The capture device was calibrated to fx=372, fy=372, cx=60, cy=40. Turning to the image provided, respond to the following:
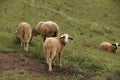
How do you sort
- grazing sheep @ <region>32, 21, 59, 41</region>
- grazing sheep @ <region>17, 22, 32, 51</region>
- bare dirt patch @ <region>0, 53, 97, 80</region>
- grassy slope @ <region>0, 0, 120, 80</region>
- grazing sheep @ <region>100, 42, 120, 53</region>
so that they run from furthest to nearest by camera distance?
grazing sheep @ <region>100, 42, 120, 53</region> < grazing sheep @ <region>32, 21, 59, 41</region> < grassy slope @ <region>0, 0, 120, 80</region> < grazing sheep @ <region>17, 22, 32, 51</region> < bare dirt patch @ <region>0, 53, 97, 80</region>

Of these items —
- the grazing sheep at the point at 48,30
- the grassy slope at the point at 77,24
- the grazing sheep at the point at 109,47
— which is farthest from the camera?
the grazing sheep at the point at 109,47

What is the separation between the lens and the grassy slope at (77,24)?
1772 cm

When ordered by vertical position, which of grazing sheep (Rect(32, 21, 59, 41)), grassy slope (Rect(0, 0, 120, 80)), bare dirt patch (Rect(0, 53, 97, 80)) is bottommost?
grassy slope (Rect(0, 0, 120, 80))

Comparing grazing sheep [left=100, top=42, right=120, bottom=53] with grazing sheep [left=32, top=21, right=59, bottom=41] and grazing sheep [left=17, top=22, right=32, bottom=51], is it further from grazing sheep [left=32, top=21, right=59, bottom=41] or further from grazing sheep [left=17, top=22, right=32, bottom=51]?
grazing sheep [left=17, top=22, right=32, bottom=51]

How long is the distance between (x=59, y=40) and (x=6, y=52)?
295 centimetres

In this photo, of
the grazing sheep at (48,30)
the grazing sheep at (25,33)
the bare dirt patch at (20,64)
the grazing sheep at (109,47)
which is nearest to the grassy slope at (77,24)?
the grazing sheep at (109,47)

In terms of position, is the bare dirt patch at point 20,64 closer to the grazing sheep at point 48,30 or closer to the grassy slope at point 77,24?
the grassy slope at point 77,24

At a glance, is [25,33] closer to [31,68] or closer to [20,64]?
[20,64]

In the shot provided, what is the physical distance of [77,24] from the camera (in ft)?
90.2

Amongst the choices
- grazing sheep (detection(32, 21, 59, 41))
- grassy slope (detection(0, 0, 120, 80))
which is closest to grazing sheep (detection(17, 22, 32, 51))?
grassy slope (detection(0, 0, 120, 80))

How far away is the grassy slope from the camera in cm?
A: 1772

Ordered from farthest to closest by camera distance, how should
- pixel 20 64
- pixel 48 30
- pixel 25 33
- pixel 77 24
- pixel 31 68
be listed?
1. pixel 77 24
2. pixel 48 30
3. pixel 25 33
4. pixel 20 64
5. pixel 31 68

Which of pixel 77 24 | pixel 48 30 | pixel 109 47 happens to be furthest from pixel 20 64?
pixel 77 24

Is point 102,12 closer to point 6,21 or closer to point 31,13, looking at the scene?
point 31,13
